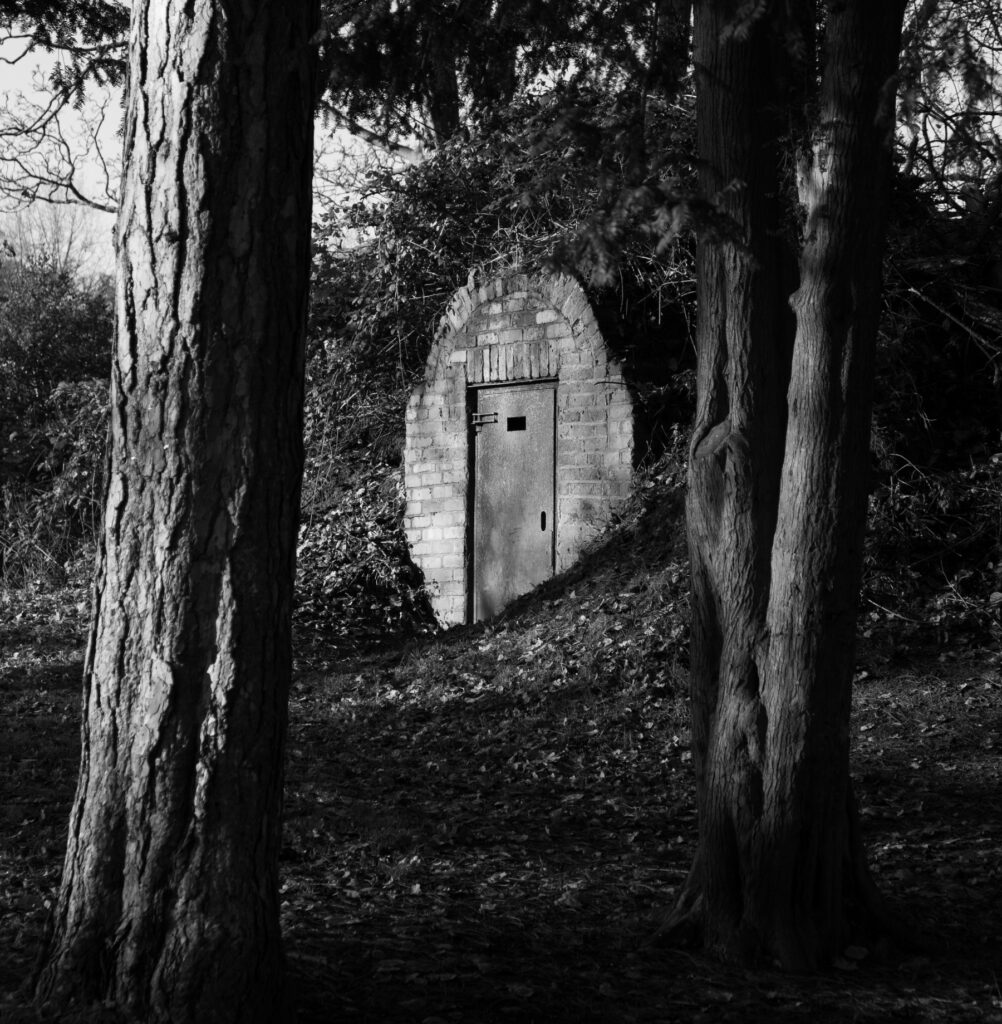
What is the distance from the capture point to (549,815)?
6.84 meters

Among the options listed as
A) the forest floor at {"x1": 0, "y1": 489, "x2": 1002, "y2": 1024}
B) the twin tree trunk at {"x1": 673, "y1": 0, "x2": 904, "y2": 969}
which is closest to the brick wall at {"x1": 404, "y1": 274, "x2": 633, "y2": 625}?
the forest floor at {"x1": 0, "y1": 489, "x2": 1002, "y2": 1024}

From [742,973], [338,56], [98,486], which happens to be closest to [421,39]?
[338,56]

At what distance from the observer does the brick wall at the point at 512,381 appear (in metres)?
11.3

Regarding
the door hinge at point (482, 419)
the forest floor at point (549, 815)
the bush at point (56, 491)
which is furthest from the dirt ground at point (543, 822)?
the bush at point (56, 491)

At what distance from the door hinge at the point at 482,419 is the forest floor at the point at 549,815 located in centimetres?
199

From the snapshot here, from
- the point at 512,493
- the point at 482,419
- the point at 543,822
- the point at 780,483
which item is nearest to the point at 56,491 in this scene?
the point at 482,419

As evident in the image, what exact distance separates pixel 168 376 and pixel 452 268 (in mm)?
9971

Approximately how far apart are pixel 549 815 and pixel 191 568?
379cm

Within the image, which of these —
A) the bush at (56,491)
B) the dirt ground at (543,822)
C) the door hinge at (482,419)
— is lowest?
the dirt ground at (543,822)

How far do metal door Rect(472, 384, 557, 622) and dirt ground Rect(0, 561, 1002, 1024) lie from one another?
824 mm

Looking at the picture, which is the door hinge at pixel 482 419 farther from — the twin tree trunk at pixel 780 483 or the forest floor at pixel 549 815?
the twin tree trunk at pixel 780 483

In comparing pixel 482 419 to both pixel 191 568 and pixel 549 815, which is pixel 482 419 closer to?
pixel 549 815

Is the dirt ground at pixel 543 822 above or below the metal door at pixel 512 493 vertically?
below

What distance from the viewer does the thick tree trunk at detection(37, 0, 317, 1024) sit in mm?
3568
